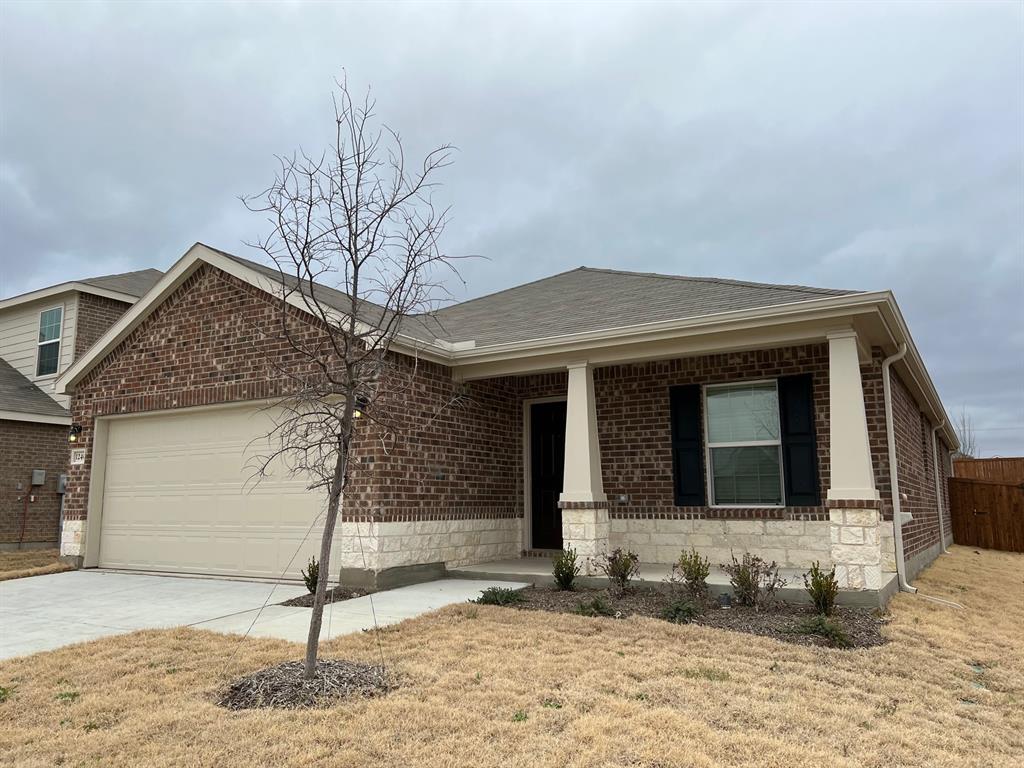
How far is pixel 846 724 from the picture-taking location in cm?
392

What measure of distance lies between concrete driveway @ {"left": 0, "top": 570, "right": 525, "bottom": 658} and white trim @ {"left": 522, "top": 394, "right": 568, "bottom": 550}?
217 cm

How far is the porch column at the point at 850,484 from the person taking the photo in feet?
21.9

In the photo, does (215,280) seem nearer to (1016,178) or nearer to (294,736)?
(294,736)

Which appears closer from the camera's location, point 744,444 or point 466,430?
point 744,444

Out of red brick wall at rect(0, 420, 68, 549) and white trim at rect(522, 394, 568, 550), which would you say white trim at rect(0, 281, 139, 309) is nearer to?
red brick wall at rect(0, 420, 68, 549)

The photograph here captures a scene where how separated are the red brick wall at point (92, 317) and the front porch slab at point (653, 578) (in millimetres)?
11536

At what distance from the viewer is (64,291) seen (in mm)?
16000

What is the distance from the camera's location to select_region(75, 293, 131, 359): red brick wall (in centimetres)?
1595

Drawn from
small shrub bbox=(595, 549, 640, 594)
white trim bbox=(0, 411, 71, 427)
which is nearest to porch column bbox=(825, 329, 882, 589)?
small shrub bbox=(595, 549, 640, 594)

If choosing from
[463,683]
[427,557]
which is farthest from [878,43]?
[463,683]

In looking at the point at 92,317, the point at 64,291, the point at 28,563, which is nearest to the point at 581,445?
the point at 28,563

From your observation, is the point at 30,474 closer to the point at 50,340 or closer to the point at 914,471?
the point at 50,340

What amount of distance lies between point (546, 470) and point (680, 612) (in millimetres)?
4674

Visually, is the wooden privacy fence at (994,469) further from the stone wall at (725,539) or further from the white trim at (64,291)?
the white trim at (64,291)
